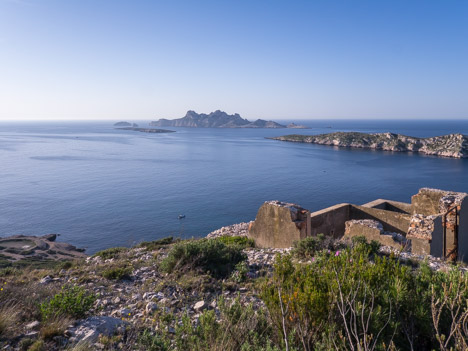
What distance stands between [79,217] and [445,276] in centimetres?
3626

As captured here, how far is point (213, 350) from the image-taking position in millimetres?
3061

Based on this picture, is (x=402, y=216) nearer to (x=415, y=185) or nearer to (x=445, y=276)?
(x=445, y=276)

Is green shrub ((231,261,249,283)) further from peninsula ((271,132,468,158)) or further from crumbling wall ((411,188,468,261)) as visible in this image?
peninsula ((271,132,468,158))

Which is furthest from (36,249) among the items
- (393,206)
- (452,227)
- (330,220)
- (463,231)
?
(463,231)

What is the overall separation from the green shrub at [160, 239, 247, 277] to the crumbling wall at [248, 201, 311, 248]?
2.62 m

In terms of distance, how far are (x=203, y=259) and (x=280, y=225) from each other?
3597mm

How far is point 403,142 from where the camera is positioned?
305 ft

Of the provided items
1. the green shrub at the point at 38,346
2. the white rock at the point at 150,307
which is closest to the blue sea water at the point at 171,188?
the white rock at the point at 150,307

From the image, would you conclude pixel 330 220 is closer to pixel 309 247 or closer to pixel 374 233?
pixel 374 233

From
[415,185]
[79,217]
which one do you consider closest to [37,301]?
[79,217]

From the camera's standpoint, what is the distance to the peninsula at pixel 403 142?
79.1m

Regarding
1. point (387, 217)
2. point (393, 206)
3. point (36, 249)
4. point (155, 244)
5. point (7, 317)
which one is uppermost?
point (7, 317)

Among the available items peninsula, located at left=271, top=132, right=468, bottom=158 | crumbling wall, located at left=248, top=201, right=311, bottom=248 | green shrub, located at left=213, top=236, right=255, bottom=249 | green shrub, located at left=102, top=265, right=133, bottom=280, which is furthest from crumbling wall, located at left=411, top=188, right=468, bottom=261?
peninsula, located at left=271, top=132, right=468, bottom=158

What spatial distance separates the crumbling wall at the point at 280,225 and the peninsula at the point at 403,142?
84024mm
